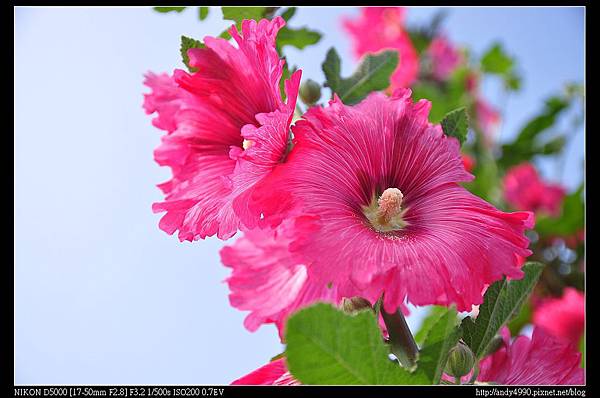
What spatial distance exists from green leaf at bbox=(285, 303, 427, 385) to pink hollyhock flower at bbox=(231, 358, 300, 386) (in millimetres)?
139

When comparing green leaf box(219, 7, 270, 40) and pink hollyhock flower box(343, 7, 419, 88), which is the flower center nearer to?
green leaf box(219, 7, 270, 40)

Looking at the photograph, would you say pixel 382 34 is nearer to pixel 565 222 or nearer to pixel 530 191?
pixel 530 191

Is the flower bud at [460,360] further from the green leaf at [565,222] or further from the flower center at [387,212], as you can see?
the green leaf at [565,222]

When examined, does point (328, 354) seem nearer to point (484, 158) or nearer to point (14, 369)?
point (14, 369)

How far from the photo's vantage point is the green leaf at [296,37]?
951 millimetres

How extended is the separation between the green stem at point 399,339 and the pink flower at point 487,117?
75.6 inches

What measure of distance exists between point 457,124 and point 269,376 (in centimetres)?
38

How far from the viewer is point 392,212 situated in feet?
2.30

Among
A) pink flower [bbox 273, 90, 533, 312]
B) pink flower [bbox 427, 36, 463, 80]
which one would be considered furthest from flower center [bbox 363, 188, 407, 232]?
pink flower [bbox 427, 36, 463, 80]

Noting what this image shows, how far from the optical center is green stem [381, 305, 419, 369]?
63cm

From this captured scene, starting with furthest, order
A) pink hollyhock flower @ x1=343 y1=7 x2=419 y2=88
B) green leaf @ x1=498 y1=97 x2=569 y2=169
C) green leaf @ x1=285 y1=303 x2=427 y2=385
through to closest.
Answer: green leaf @ x1=498 y1=97 x2=569 y2=169 < pink hollyhock flower @ x1=343 y1=7 x2=419 y2=88 < green leaf @ x1=285 y1=303 x2=427 y2=385

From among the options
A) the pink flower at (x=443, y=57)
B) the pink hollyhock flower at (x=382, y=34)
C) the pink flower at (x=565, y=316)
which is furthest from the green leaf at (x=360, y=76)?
the pink flower at (x=443, y=57)

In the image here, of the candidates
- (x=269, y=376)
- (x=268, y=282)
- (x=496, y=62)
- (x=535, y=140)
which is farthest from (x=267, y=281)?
(x=496, y=62)
